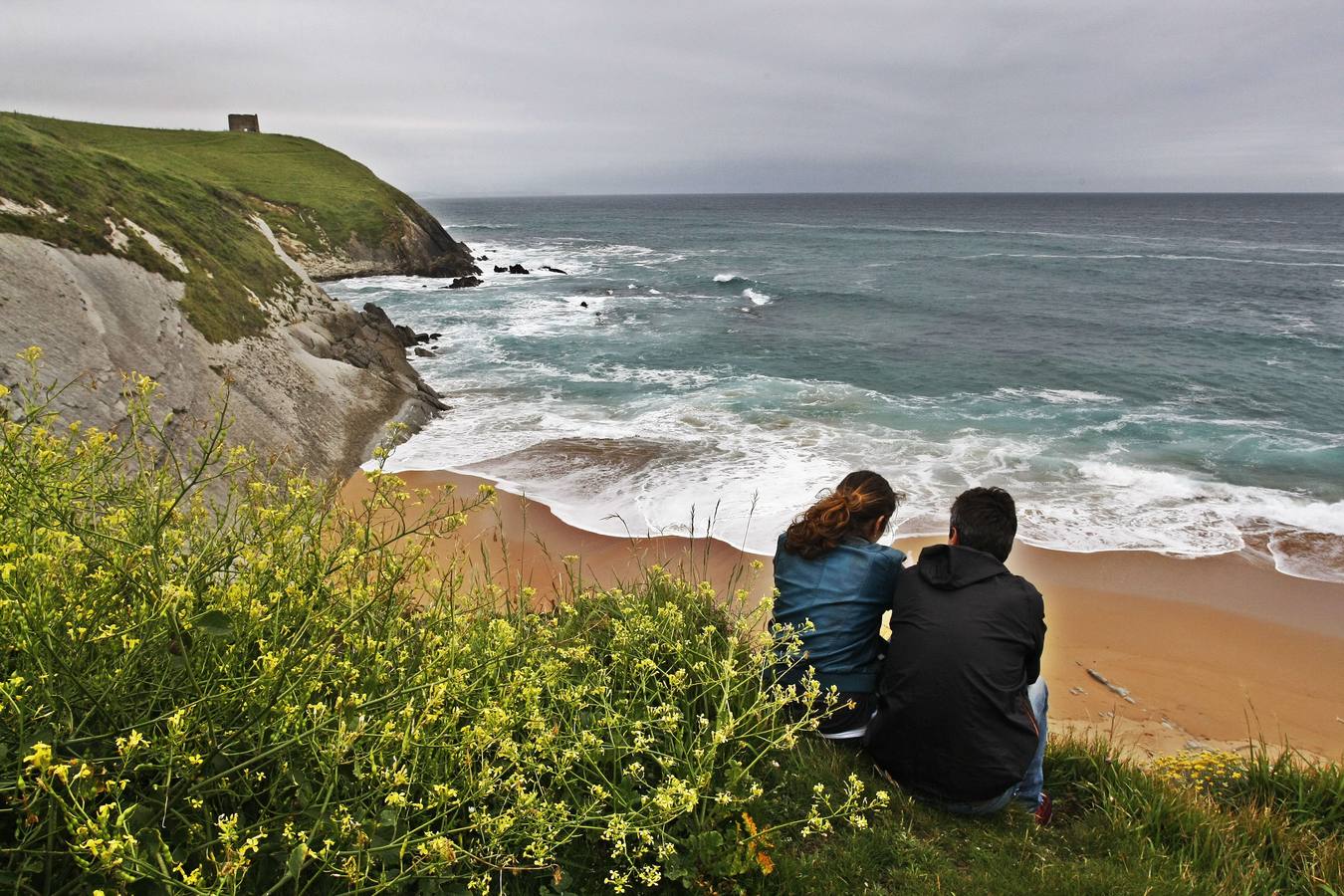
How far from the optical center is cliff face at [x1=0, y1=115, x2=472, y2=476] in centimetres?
1023

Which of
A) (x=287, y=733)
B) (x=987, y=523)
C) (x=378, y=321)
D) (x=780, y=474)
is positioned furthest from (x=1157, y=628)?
(x=378, y=321)

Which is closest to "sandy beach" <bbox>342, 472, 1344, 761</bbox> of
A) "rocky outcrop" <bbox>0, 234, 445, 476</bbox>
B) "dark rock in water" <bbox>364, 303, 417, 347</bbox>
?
"rocky outcrop" <bbox>0, 234, 445, 476</bbox>

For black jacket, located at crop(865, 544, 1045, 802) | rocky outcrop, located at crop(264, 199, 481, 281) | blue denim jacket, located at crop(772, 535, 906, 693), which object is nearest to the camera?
black jacket, located at crop(865, 544, 1045, 802)

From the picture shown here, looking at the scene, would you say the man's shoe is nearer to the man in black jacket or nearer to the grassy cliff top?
the man in black jacket

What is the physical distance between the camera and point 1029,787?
3.87 m

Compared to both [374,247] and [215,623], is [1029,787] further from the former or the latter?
[374,247]

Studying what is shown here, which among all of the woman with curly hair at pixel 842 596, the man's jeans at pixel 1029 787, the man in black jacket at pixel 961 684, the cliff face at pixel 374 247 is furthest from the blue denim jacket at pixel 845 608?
the cliff face at pixel 374 247

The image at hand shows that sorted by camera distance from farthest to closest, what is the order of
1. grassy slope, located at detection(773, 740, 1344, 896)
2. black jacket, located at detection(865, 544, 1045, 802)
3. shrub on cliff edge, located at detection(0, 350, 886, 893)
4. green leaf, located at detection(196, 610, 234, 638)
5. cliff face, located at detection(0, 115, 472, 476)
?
1. cliff face, located at detection(0, 115, 472, 476)
2. black jacket, located at detection(865, 544, 1045, 802)
3. grassy slope, located at detection(773, 740, 1344, 896)
4. green leaf, located at detection(196, 610, 234, 638)
5. shrub on cliff edge, located at detection(0, 350, 886, 893)

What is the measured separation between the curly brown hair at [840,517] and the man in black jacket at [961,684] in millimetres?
431

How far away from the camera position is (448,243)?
1873 inches

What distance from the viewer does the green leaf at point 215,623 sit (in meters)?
2.47

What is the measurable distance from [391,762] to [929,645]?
2.46 meters

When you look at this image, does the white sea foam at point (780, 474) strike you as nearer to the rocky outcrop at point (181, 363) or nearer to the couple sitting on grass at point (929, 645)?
the rocky outcrop at point (181, 363)

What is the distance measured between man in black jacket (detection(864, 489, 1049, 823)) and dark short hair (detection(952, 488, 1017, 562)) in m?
0.17
